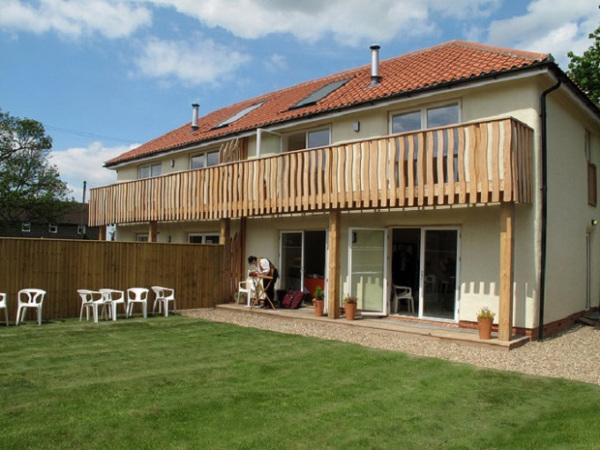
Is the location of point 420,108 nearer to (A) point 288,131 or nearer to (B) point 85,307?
(A) point 288,131

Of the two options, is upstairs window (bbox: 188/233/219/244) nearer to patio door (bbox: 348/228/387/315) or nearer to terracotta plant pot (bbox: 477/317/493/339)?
patio door (bbox: 348/228/387/315)

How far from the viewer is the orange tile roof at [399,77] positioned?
428 inches

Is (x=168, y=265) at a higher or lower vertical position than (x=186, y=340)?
higher

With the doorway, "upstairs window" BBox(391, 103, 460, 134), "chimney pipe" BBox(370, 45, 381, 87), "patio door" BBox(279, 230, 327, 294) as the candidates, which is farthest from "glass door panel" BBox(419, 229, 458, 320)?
"chimney pipe" BBox(370, 45, 381, 87)

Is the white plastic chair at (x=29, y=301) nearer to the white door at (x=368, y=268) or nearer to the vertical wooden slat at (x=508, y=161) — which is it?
the white door at (x=368, y=268)

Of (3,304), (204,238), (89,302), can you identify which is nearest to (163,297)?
(89,302)

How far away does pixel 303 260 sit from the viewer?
1466cm

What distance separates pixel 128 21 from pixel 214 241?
879cm

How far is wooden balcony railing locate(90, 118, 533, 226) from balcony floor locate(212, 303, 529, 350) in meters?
2.60

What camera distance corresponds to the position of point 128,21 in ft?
35.0

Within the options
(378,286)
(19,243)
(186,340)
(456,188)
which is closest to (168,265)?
(19,243)

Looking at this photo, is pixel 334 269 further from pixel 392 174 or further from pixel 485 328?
pixel 485 328

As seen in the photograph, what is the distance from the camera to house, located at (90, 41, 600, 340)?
983 cm

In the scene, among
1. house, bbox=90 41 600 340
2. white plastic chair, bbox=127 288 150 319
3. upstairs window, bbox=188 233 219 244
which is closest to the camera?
house, bbox=90 41 600 340
